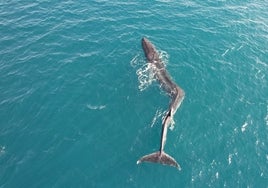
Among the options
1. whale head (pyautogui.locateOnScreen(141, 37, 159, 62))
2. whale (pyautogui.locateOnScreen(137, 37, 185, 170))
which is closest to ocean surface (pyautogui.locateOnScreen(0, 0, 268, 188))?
whale (pyautogui.locateOnScreen(137, 37, 185, 170))

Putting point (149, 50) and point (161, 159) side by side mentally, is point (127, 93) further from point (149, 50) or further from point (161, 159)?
point (161, 159)

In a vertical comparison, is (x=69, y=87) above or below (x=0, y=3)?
below

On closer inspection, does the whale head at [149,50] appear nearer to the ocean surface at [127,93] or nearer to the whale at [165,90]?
the whale at [165,90]

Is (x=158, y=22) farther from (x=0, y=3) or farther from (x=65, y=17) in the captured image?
(x=0, y=3)

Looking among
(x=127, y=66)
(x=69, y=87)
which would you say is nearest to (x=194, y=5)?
(x=127, y=66)

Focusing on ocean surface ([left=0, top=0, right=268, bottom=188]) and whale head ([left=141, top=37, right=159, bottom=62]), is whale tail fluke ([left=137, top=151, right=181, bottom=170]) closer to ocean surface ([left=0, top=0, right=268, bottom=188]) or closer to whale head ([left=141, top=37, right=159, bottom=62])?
ocean surface ([left=0, top=0, right=268, bottom=188])

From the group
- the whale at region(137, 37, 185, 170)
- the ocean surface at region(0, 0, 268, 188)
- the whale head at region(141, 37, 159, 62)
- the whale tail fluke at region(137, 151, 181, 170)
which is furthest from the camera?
the whale head at region(141, 37, 159, 62)

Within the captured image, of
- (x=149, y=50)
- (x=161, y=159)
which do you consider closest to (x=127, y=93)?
(x=149, y=50)

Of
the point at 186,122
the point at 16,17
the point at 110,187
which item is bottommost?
the point at 110,187
